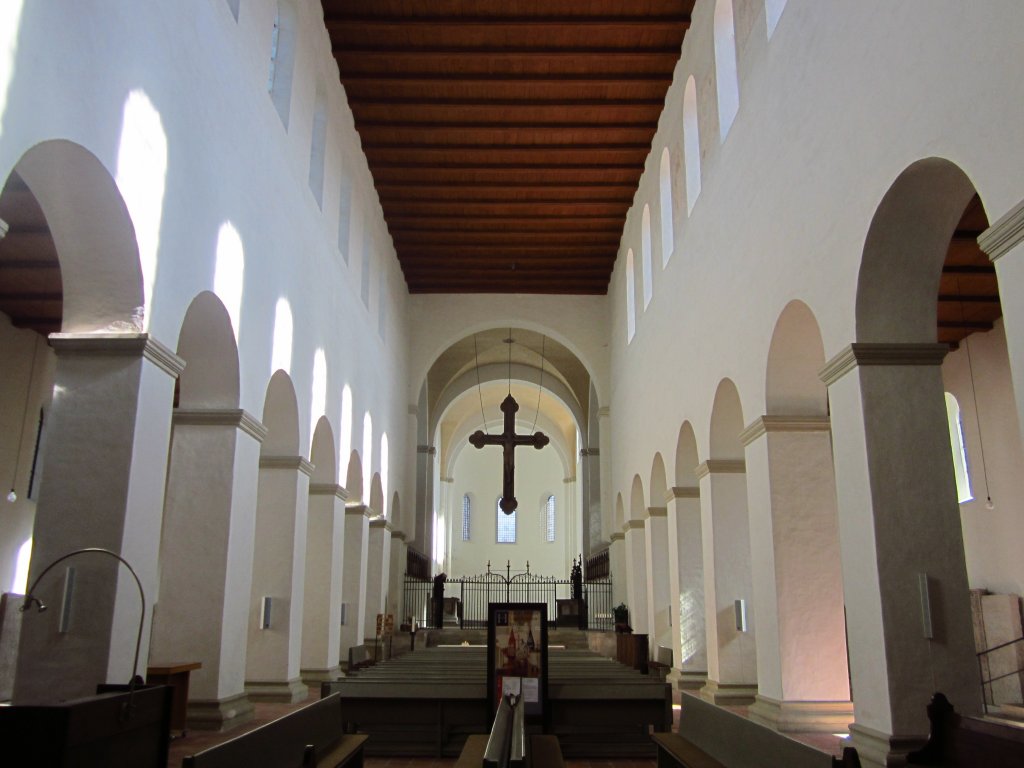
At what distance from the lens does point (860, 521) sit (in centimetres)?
736

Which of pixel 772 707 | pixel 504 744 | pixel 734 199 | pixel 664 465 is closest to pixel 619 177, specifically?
pixel 664 465

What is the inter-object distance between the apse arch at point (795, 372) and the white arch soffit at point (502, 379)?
18508 millimetres

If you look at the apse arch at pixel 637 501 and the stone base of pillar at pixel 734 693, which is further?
the apse arch at pixel 637 501

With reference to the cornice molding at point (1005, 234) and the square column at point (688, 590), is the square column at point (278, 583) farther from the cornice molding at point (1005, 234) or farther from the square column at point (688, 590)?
the cornice molding at point (1005, 234)

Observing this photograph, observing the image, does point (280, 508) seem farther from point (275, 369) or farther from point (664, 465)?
Result: point (664, 465)

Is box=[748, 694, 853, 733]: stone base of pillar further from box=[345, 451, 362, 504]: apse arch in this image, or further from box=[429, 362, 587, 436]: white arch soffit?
box=[429, 362, 587, 436]: white arch soffit

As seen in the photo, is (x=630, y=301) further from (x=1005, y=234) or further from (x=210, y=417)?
(x=1005, y=234)

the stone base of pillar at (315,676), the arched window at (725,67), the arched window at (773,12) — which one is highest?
the arched window at (725,67)

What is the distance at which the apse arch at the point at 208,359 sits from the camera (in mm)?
9312

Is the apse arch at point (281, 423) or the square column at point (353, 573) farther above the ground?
the apse arch at point (281, 423)

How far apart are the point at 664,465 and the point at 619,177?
214 inches

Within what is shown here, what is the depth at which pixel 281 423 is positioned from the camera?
12289 millimetres

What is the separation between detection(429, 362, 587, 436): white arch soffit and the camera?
28.7 m

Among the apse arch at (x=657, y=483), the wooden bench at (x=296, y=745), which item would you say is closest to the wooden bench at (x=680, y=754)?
the wooden bench at (x=296, y=745)
